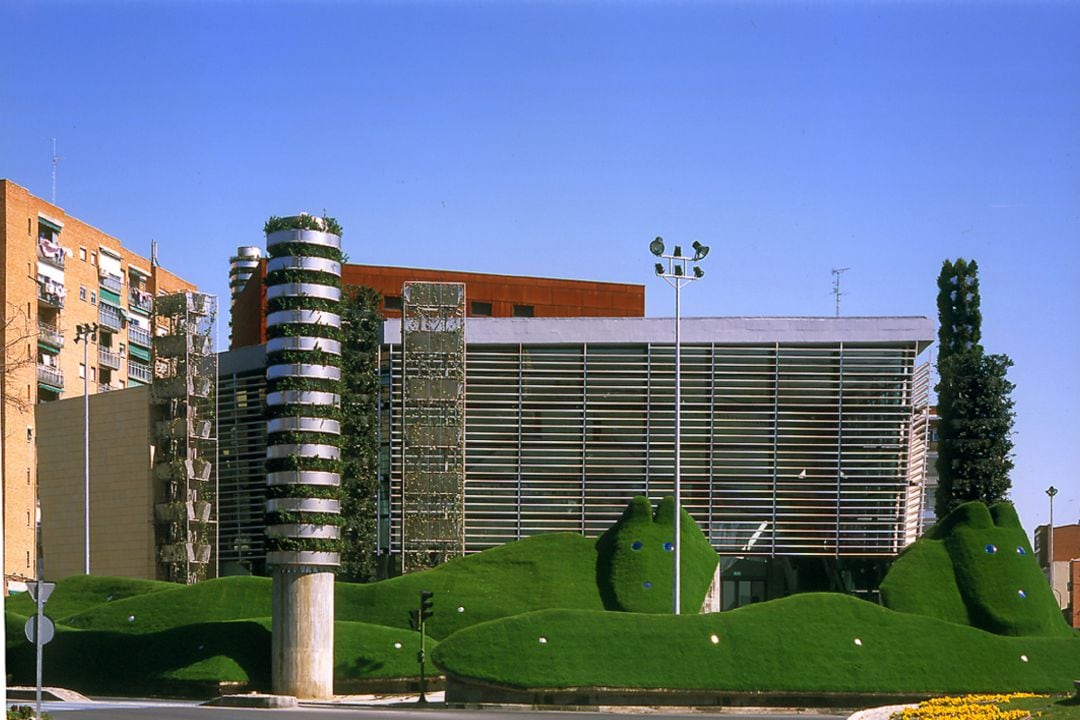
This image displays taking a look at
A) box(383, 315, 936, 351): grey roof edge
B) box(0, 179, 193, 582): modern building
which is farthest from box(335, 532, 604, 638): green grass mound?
box(0, 179, 193, 582): modern building

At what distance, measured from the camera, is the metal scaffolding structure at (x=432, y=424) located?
7012 centimetres

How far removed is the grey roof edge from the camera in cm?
7000

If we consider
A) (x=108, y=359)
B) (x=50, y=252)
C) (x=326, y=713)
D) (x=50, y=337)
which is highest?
(x=50, y=252)

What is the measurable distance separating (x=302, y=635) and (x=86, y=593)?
1383 centimetres

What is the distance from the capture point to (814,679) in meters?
46.0

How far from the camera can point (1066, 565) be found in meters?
131

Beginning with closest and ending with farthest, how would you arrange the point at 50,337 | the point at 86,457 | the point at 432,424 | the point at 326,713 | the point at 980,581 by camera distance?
1. the point at 326,713
2. the point at 980,581
3. the point at 432,424
4. the point at 86,457
5. the point at 50,337

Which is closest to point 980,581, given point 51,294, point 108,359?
point 51,294

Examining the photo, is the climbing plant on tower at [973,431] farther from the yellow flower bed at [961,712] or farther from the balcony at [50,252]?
the balcony at [50,252]

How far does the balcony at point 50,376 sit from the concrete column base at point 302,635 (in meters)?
53.7

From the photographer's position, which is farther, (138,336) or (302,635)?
(138,336)

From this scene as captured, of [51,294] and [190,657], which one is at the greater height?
[51,294]

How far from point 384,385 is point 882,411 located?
2219 cm

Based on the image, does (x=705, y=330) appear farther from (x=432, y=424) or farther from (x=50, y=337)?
(x=50, y=337)
